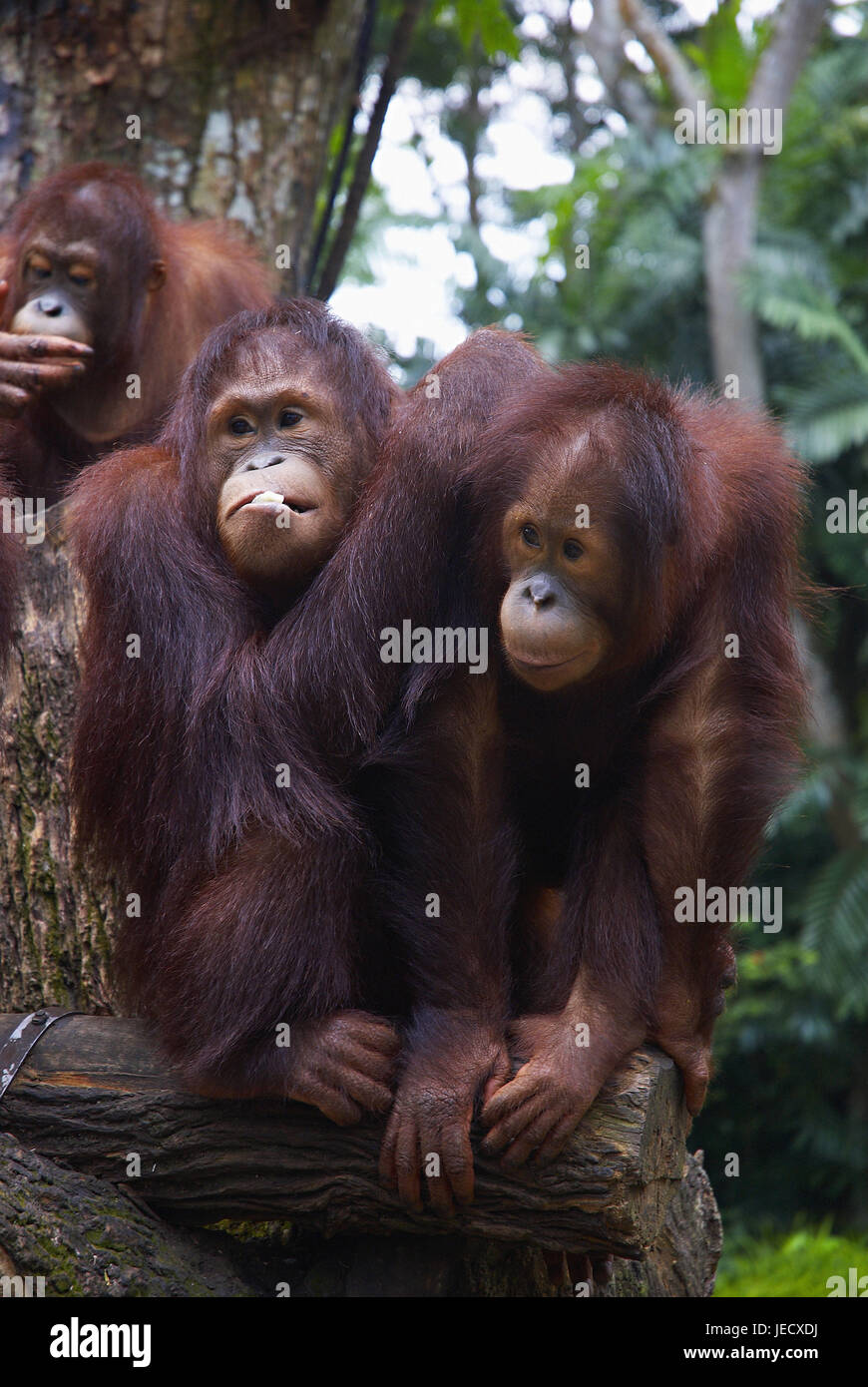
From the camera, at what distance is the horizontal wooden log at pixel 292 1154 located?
240 cm

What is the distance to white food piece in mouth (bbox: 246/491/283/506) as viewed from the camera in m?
2.74

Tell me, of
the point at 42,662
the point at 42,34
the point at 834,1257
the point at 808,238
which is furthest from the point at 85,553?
the point at 808,238

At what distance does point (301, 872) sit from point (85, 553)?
2.66 feet

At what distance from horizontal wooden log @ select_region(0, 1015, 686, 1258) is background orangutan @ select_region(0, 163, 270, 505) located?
179 cm

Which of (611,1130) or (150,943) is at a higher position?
(150,943)

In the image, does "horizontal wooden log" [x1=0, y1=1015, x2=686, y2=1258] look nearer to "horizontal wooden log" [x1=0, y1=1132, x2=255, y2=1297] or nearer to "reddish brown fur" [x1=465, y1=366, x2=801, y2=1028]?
"horizontal wooden log" [x1=0, y1=1132, x2=255, y2=1297]

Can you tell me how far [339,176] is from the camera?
15.8 feet

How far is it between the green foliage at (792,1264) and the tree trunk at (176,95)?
16.1 feet

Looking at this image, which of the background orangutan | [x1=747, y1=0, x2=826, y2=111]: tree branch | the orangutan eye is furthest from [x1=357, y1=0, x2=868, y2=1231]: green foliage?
the orangutan eye

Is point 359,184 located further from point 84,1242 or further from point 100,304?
point 84,1242

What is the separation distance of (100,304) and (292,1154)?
100 inches

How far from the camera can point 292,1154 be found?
2.55m

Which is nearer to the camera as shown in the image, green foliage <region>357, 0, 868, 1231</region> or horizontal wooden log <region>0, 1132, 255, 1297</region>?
horizontal wooden log <region>0, 1132, 255, 1297</region>
